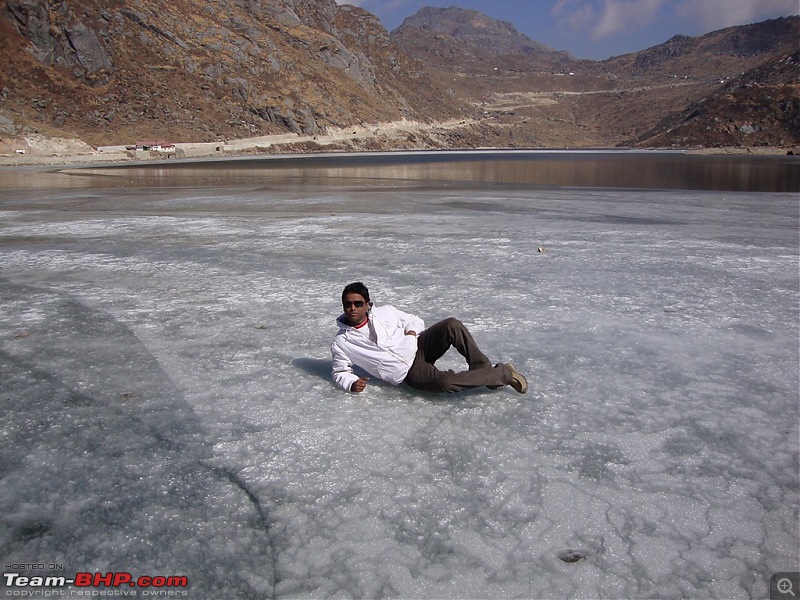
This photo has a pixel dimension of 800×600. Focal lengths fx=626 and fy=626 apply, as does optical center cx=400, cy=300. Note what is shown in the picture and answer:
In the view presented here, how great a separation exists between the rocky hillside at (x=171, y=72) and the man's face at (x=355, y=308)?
6185 centimetres

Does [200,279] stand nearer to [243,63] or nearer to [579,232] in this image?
[579,232]

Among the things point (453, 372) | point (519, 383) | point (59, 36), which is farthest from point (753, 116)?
point (453, 372)

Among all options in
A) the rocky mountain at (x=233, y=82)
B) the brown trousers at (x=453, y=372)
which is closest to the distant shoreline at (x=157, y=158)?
the rocky mountain at (x=233, y=82)

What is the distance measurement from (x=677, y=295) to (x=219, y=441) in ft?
17.3

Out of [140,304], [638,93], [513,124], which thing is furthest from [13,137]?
[638,93]

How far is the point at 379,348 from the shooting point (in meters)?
4.20

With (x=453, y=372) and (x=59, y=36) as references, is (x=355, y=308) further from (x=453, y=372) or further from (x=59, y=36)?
(x=59, y=36)

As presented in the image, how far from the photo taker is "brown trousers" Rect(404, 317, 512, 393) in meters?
4.18

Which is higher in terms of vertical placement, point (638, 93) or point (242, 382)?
point (638, 93)

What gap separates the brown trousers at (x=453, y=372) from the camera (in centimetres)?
418

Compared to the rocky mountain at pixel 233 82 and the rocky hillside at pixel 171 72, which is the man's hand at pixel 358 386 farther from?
the rocky hillside at pixel 171 72

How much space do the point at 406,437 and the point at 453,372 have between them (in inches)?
27.2

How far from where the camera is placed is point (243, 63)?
8294 centimetres

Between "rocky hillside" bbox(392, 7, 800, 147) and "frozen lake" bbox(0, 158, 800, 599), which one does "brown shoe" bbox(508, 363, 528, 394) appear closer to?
"frozen lake" bbox(0, 158, 800, 599)
